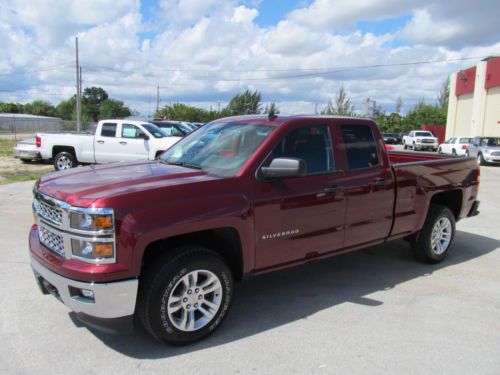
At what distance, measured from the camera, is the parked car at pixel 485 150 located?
23.0 metres

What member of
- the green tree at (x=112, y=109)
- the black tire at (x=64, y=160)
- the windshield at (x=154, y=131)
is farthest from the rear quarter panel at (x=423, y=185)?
the green tree at (x=112, y=109)

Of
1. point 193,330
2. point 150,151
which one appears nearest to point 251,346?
point 193,330

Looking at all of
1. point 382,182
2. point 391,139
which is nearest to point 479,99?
point 391,139

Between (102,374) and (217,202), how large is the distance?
148 centimetres

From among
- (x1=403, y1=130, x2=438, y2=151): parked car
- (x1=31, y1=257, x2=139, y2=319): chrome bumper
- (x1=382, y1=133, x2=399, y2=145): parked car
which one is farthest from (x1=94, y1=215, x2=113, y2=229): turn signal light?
(x1=382, y1=133, x2=399, y2=145): parked car

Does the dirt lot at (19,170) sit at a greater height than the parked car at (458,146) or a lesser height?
lesser

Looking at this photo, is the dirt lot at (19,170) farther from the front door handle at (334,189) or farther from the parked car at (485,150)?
the parked car at (485,150)

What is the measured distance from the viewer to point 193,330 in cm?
350

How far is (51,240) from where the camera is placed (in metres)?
3.42

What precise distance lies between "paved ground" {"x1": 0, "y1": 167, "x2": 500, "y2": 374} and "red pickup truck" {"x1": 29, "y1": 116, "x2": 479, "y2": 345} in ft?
1.05

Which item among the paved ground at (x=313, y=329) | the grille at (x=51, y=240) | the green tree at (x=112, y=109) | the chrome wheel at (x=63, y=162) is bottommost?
the paved ground at (x=313, y=329)

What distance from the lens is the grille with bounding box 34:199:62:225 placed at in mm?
3254

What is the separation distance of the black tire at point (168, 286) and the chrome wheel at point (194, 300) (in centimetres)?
3

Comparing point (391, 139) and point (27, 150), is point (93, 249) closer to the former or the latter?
point (27, 150)
